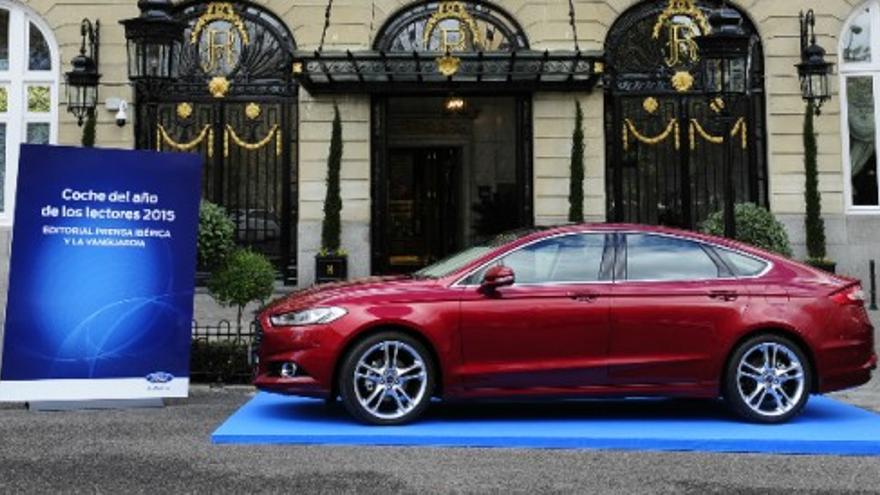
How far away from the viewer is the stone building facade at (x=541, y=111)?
16.2 meters

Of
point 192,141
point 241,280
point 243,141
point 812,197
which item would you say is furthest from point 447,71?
point 812,197

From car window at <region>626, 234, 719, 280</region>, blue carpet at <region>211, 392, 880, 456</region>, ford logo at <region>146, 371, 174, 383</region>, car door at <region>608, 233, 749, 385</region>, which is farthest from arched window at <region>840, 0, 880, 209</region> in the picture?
ford logo at <region>146, 371, 174, 383</region>

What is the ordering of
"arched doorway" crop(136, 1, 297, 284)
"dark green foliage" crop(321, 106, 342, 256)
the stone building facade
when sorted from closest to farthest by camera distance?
"dark green foliage" crop(321, 106, 342, 256) → the stone building facade → "arched doorway" crop(136, 1, 297, 284)

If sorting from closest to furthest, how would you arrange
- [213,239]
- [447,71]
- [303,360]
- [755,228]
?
1. [303,360]
2. [213,239]
3. [755,228]
4. [447,71]

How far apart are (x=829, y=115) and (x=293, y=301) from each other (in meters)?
13.5

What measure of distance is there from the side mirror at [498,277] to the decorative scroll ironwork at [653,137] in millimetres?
10814

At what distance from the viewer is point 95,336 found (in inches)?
292

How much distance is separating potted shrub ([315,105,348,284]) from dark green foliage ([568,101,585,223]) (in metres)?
4.50

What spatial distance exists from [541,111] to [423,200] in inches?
230

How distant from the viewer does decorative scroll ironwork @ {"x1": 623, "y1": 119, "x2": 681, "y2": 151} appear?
54.4 feet

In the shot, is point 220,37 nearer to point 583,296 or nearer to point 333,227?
point 333,227

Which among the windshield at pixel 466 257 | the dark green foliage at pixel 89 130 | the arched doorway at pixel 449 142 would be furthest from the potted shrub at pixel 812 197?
the dark green foliage at pixel 89 130

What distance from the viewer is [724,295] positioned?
6.69m

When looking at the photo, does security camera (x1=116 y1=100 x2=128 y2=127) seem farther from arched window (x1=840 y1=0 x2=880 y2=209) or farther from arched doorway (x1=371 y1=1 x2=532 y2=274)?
arched window (x1=840 y1=0 x2=880 y2=209)
